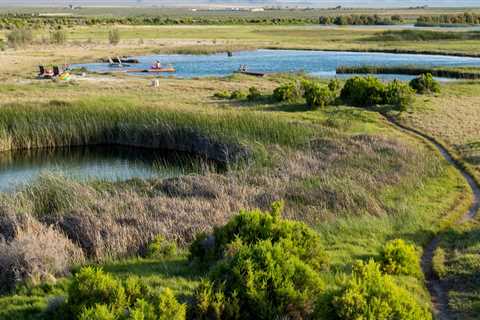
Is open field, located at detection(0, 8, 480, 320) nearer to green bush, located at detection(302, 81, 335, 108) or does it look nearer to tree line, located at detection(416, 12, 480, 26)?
green bush, located at detection(302, 81, 335, 108)

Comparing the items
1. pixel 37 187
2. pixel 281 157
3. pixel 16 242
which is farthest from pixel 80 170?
pixel 16 242

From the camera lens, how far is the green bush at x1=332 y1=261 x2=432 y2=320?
28.7 feet

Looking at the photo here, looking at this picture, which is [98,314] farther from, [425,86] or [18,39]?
[18,39]

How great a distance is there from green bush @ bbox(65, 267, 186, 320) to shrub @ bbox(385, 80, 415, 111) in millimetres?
27240

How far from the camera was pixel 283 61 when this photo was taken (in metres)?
67.1

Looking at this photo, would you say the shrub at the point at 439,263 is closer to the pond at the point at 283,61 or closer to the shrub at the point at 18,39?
the pond at the point at 283,61

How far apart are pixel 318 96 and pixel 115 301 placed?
26.9 metres

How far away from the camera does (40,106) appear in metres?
31.3

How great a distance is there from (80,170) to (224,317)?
1783 cm

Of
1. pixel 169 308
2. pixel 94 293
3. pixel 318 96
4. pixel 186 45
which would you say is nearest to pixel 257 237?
pixel 169 308

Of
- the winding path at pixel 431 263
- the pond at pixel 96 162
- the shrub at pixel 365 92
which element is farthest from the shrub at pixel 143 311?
the shrub at pixel 365 92

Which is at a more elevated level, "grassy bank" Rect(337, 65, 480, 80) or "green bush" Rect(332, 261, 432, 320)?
"green bush" Rect(332, 261, 432, 320)

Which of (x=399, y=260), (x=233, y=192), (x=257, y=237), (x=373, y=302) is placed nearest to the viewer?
(x=373, y=302)

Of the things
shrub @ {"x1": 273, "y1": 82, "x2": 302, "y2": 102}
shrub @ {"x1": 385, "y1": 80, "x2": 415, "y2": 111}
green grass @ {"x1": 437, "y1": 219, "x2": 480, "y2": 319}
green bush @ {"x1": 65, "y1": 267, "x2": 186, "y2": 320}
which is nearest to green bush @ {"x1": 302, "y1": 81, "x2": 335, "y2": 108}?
shrub @ {"x1": 273, "y1": 82, "x2": 302, "y2": 102}
